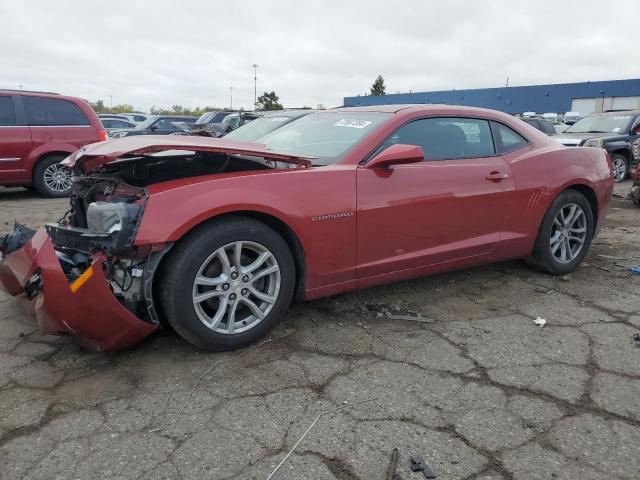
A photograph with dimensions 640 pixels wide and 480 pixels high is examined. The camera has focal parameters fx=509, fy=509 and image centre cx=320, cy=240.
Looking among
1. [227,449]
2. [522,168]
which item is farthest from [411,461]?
[522,168]

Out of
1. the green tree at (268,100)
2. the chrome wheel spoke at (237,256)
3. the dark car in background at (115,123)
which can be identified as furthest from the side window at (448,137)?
the green tree at (268,100)

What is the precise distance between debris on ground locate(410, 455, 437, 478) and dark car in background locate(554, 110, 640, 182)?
9.66 metres

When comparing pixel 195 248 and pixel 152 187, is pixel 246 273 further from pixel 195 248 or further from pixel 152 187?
pixel 152 187

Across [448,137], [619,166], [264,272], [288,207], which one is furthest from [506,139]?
[619,166]

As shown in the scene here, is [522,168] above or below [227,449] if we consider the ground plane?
above

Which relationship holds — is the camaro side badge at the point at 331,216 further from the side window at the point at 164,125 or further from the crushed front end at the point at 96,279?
the side window at the point at 164,125

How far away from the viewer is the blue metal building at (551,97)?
123ft

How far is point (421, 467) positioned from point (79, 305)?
5.66 feet

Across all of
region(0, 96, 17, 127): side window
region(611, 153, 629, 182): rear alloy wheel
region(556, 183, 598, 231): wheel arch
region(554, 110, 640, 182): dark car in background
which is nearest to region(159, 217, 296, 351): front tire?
region(556, 183, 598, 231): wheel arch

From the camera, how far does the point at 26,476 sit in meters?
1.91

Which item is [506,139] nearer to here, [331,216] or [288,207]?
[331,216]

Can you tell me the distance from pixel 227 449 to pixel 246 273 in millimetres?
998

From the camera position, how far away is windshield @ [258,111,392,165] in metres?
3.37

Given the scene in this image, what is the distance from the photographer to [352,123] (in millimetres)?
3662
